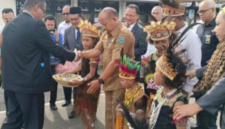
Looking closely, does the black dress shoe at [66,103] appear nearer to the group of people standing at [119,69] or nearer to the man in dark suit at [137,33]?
the group of people standing at [119,69]

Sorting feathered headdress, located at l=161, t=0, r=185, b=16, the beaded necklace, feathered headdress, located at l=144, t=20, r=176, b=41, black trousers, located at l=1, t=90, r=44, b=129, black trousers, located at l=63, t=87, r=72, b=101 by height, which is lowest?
black trousers, located at l=63, t=87, r=72, b=101

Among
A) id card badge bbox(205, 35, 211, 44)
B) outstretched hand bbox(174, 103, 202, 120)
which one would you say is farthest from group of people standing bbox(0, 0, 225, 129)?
id card badge bbox(205, 35, 211, 44)

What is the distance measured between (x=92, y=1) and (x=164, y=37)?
10578 millimetres

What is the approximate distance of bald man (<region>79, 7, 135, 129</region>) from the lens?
3029mm

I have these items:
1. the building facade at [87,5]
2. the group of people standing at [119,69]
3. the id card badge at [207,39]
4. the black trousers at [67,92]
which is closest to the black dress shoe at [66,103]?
the black trousers at [67,92]

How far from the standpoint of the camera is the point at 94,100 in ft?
12.9

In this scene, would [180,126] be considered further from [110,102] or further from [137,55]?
[137,55]

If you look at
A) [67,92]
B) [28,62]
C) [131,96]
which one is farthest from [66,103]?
[131,96]

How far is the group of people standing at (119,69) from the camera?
2.16 meters

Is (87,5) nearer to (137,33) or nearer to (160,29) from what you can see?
(137,33)

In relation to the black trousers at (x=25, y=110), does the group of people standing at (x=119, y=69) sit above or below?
above

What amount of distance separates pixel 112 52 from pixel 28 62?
108 cm

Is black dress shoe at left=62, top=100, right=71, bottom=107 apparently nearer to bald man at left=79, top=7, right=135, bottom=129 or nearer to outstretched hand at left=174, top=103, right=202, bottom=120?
bald man at left=79, top=7, right=135, bottom=129

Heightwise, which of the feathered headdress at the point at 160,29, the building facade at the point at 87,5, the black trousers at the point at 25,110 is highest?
the building facade at the point at 87,5
